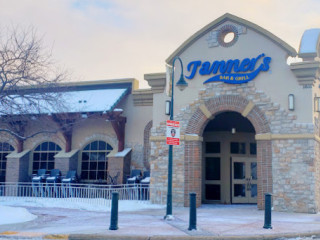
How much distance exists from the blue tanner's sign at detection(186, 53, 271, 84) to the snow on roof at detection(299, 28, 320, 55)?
1.32m

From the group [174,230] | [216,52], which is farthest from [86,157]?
[174,230]

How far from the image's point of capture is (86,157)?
2300 cm

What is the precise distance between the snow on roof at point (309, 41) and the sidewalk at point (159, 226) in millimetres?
5804

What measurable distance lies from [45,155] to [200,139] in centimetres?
1027

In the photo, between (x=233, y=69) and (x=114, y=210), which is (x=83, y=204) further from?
(x=233, y=69)

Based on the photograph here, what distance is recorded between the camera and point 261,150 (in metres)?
15.8

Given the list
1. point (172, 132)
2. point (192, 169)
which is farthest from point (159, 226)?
point (192, 169)

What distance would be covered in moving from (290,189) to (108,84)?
11.5 metres

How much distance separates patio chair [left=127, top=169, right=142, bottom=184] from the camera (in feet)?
65.7

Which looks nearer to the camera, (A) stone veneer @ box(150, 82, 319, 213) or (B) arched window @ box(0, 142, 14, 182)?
(A) stone veneer @ box(150, 82, 319, 213)

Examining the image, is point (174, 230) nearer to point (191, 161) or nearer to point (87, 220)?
point (87, 220)

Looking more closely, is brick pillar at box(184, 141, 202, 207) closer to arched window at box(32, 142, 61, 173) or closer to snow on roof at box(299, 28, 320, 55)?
snow on roof at box(299, 28, 320, 55)

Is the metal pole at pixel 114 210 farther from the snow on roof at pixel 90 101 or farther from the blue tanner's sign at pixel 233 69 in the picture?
the snow on roof at pixel 90 101

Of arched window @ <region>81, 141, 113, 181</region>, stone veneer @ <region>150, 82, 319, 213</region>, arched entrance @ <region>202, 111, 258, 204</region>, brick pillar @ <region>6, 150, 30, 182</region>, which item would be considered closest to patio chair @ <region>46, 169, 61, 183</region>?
arched window @ <region>81, 141, 113, 181</region>
